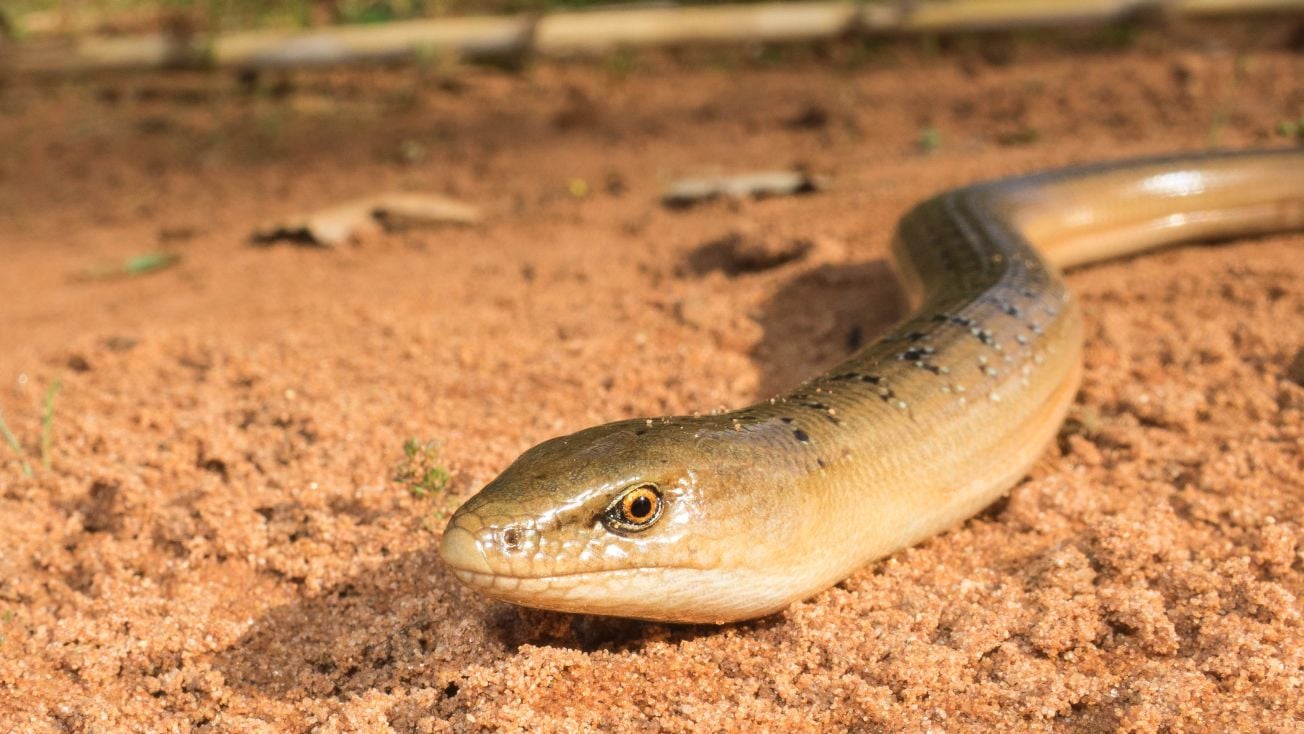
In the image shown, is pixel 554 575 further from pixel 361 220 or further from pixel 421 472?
pixel 361 220

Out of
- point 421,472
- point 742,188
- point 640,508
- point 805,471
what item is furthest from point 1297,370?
point 742,188

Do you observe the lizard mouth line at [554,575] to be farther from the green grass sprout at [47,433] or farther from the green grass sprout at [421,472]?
the green grass sprout at [47,433]

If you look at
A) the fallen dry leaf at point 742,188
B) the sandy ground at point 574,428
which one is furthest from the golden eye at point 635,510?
the fallen dry leaf at point 742,188

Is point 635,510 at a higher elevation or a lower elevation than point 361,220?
higher

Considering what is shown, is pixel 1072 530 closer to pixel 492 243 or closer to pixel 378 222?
pixel 492 243

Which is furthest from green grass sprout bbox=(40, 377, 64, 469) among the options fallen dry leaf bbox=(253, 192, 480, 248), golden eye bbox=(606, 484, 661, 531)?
fallen dry leaf bbox=(253, 192, 480, 248)

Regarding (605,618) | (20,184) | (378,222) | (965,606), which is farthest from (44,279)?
(965,606)

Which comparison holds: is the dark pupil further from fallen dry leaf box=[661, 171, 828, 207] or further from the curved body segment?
fallen dry leaf box=[661, 171, 828, 207]
